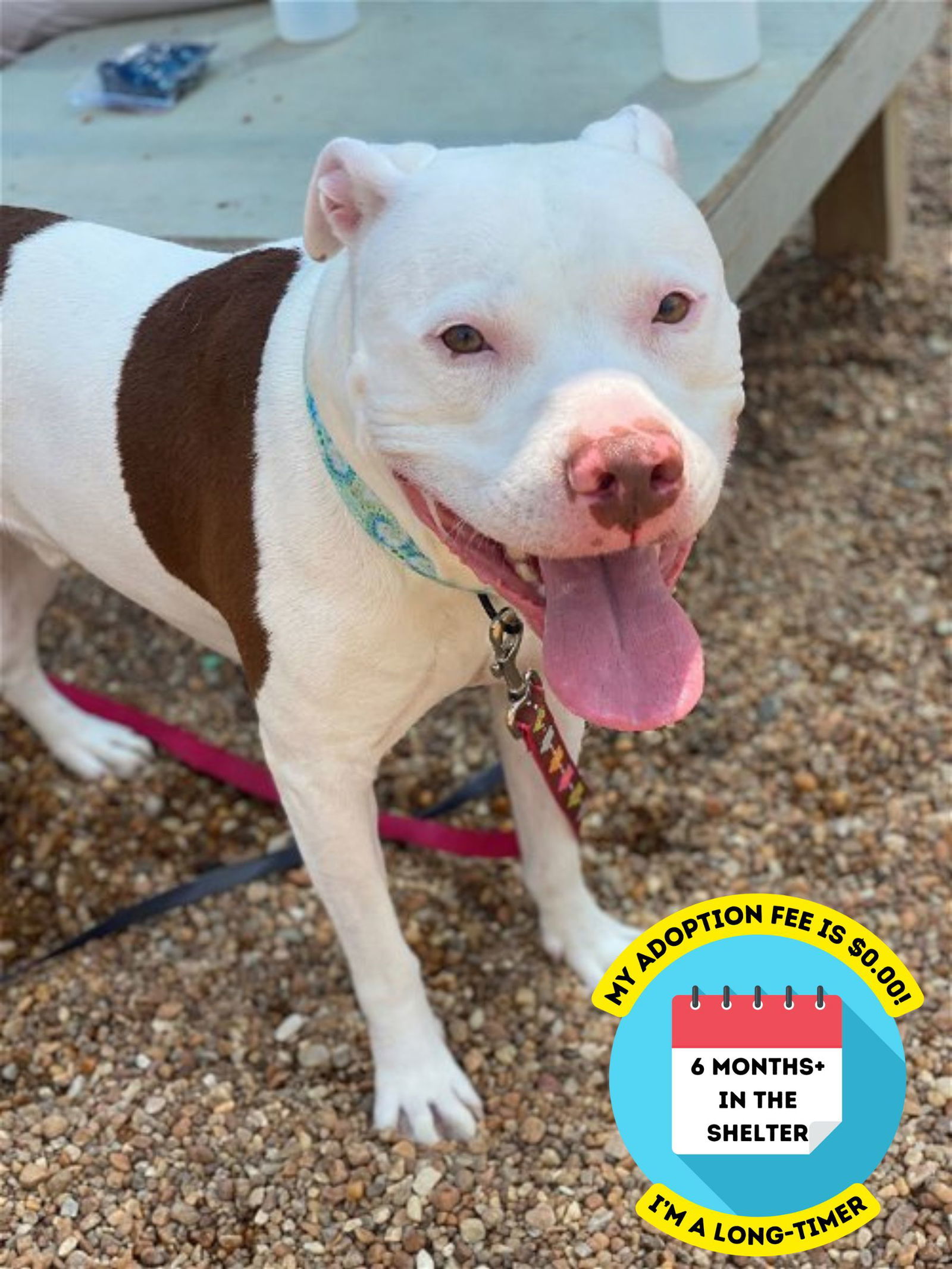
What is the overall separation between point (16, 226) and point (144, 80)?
1.48 meters

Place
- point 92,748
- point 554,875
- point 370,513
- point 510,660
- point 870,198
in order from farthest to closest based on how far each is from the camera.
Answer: point 870,198 < point 92,748 < point 554,875 < point 510,660 < point 370,513

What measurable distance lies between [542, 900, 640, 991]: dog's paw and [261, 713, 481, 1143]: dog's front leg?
0.28 metres

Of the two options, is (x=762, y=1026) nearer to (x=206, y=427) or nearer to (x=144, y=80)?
(x=206, y=427)

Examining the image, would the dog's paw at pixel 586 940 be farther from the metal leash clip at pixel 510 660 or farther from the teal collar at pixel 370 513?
the teal collar at pixel 370 513

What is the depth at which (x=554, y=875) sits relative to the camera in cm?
289

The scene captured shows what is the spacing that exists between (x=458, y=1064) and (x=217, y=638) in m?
0.83

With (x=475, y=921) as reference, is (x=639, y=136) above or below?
above

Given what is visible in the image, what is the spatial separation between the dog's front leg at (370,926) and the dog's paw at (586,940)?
0.28 metres

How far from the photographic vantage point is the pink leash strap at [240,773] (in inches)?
122

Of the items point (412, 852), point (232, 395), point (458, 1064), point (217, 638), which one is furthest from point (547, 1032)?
point (232, 395)

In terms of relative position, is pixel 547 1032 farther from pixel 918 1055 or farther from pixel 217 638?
pixel 217 638

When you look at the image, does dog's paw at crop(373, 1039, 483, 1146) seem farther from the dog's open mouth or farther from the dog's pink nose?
the dog's pink nose

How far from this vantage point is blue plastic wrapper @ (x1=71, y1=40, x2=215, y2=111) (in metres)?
3.94

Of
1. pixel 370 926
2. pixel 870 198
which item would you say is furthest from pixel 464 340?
pixel 870 198
